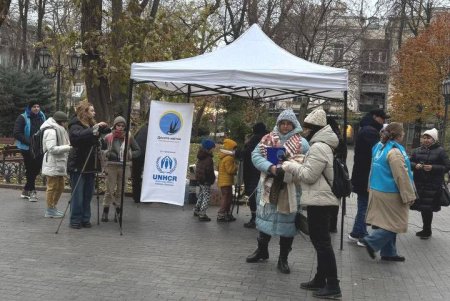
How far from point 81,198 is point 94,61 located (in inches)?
205

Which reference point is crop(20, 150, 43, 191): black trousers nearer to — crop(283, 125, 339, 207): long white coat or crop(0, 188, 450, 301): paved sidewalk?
crop(0, 188, 450, 301): paved sidewalk

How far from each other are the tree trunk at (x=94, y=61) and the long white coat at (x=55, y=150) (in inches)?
164

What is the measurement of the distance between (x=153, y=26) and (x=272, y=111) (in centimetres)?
1222

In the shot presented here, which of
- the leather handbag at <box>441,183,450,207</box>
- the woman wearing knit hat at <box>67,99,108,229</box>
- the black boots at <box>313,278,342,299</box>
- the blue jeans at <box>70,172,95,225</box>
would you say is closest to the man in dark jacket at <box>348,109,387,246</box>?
the leather handbag at <box>441,183,450,207</box>

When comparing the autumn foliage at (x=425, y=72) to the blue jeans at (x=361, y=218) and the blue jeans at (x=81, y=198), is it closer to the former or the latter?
the blue jeans at (x=361, y=218)

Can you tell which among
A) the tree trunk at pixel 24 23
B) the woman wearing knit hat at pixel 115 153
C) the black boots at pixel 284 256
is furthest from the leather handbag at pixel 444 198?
the tree trunk at pixel 24 23

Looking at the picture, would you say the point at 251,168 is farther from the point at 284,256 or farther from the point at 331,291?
the point at 331,291

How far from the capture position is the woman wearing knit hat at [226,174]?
8.80 m

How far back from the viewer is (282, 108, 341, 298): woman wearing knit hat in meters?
5.08

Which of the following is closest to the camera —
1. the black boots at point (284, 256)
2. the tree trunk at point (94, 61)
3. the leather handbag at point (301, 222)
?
the leather handbag at point (301, 222)

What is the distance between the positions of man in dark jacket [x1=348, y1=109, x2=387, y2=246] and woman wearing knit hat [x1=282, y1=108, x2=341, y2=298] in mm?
2365

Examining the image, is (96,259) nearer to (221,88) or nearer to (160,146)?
(160,146)


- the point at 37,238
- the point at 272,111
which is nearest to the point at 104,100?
the point at 37,238

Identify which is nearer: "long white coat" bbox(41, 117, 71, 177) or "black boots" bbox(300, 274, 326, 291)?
"black boots" bbox(300, 274, 326, 291)
